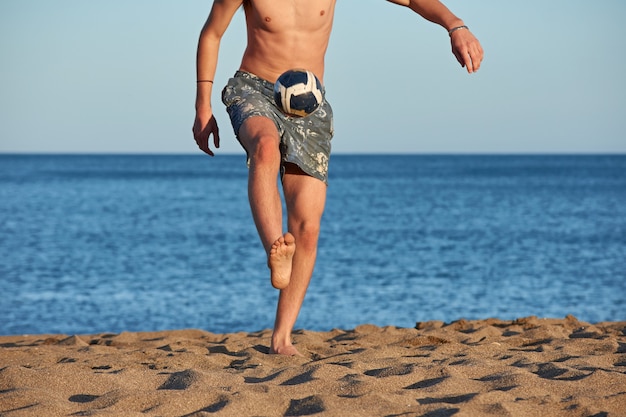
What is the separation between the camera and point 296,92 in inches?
208

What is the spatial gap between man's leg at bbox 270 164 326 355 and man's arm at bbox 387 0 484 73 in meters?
1.11

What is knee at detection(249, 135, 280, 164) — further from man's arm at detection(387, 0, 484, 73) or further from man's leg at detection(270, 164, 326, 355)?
man's arm at detection(387, 0, 484, 73)

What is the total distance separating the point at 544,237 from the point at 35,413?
26818 millimetres

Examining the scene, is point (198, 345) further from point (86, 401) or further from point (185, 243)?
point (185, 243)

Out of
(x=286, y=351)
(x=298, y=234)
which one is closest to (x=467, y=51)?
(x=298, y=234)

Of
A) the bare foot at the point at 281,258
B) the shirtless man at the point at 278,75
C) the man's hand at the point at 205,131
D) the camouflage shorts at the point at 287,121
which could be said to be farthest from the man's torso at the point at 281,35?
the bare foot at the point at 281,258

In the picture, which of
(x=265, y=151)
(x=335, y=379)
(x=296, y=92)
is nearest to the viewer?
(x=335, y=379)

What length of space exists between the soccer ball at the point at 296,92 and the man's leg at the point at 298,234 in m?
0.39

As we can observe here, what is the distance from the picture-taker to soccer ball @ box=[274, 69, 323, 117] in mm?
5277

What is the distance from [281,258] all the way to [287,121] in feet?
3.52

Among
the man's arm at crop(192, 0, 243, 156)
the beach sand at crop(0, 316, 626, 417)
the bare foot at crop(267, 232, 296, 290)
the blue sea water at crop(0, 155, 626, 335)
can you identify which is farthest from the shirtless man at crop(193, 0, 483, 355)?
the blue sea water at crop(0, 155, 626, 335)

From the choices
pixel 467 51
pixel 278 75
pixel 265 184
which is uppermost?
pixel 467 51

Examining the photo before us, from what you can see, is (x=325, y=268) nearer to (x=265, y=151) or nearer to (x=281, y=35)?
(x=281, y=35)

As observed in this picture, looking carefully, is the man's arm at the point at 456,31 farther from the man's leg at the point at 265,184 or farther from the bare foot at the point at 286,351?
the bare foot at the point at 286,351
